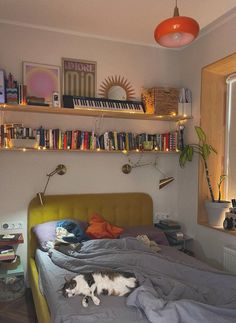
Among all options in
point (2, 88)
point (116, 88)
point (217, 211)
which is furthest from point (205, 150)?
point (2, 88)

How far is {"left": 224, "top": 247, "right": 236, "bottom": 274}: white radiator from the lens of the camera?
2744 mm

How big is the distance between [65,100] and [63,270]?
177 centimetres

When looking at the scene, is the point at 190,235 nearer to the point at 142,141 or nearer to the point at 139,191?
the point at 139,191

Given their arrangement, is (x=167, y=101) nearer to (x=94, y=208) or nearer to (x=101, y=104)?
(x=101, y=104)

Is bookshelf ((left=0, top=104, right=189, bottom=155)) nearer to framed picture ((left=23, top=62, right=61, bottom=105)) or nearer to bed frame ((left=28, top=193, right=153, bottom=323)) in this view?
framed picture ((left=23, top=62, right=61, bottom=105))

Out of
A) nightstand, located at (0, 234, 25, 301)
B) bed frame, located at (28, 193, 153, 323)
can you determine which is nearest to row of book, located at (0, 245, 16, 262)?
nightstand, located at (0, 234, 25, 301)

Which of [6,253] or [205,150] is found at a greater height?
[205,150]

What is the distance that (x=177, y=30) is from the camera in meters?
1.64

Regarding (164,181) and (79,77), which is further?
(164,181)

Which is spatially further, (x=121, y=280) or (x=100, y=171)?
(x=100, y=171)

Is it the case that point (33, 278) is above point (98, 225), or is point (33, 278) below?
below

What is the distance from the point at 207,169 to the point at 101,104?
1.42 m

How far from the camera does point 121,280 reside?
74.3 inches

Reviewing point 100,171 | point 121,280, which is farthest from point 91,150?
point 121,280
